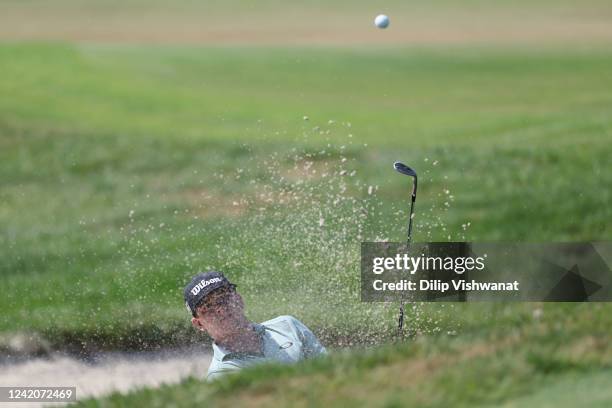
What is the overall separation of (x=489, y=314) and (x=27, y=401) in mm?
3912

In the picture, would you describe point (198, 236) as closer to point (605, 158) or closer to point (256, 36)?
point (605, 158)

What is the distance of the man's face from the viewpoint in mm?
6777

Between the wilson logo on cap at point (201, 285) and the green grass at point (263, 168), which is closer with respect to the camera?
the wilson logo on cap at point (201, 285)

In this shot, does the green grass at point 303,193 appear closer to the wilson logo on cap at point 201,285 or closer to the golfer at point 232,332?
the golfer at point 232,332

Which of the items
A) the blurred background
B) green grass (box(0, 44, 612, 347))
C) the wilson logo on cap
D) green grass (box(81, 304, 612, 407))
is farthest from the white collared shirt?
green grass (box(0, 44, 612, 347))

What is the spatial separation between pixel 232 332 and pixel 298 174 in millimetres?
8580

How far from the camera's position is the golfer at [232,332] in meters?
6.69

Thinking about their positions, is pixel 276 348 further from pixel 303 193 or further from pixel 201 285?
pixel 303 193

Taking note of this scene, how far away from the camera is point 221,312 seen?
682 centimetres

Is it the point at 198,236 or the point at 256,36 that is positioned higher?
the point at 256,36

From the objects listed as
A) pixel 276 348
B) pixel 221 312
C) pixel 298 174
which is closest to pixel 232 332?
pixel 221 312

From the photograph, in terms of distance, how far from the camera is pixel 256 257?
1143 cm

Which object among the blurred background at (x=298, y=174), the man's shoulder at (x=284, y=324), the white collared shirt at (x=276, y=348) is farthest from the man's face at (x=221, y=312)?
the blurred background at (x=298, y=174)

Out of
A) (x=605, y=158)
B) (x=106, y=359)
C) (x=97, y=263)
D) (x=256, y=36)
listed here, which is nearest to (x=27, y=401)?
(x=106, y=359)
